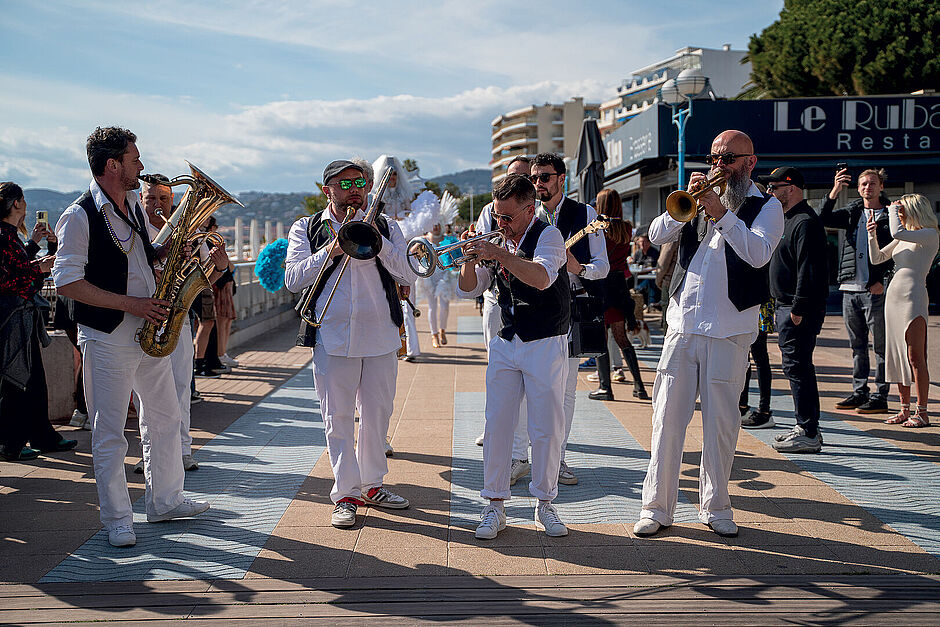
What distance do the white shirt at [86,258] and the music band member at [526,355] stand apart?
5.79 ft

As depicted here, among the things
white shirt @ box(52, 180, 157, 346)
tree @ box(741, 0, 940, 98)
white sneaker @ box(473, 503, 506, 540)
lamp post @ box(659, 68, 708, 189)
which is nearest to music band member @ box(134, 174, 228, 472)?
white shirt @ box(52, 180, 157, 346)

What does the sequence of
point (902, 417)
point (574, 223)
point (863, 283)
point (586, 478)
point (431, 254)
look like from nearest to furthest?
point (431, 254) < point (574, 223) < point (586, 478) < point (902, 417) < point (863, 283)

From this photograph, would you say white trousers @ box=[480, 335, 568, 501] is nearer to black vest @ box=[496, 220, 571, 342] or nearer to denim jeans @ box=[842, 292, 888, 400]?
black vest @ box=[496, 220, 571, 342]

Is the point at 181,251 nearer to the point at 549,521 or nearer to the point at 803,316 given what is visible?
the point at 549,521

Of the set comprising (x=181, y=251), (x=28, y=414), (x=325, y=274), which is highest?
(x=181, y=251)

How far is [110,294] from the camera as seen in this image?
404cm

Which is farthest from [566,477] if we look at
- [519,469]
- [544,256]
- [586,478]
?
[544,256]

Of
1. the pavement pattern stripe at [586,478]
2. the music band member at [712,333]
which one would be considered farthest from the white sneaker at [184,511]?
the music band member at [712,333]

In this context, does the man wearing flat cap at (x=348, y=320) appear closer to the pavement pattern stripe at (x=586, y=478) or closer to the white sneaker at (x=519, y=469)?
the pavement pattern stripe at (x=586, y=478)

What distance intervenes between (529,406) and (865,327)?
4.56 m

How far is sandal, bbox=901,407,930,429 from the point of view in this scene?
6.71m

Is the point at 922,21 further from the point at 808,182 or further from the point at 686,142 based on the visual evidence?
the point at 686,142

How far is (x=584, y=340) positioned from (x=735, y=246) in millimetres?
1214

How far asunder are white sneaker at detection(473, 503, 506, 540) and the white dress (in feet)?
14.2
